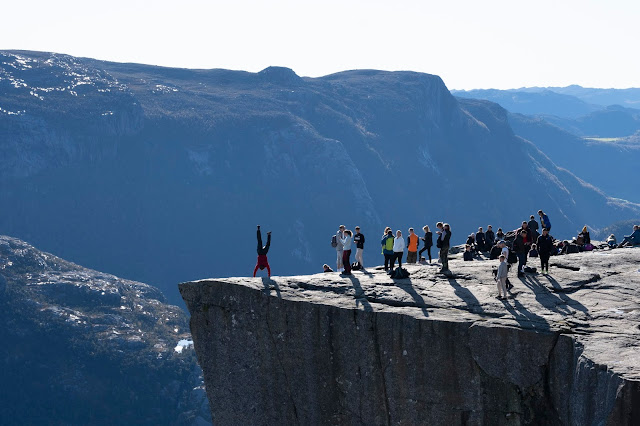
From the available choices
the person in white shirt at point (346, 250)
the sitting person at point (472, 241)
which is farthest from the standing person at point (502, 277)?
the sitting person at point (472, 241)

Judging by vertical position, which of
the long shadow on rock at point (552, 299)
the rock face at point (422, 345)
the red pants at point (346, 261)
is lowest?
the rock face at point (422, 345)

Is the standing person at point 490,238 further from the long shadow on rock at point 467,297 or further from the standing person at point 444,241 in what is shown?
the long shadow on rock at point 467,297

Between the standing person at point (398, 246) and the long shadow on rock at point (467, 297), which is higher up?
the standing person at point (398, 246)

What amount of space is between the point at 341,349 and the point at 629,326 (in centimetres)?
1353

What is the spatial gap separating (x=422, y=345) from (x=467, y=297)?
13.0 ft

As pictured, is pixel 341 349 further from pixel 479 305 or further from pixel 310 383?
pixel 479 305

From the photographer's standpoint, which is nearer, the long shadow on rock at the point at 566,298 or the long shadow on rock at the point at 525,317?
the long shadow on rock at the point at 525,317

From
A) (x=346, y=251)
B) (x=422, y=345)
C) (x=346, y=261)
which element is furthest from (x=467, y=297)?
(x=346, y=251)

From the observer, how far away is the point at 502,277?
3903cm

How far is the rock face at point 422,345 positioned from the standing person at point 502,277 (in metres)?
0.53

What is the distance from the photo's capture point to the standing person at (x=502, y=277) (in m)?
38.6

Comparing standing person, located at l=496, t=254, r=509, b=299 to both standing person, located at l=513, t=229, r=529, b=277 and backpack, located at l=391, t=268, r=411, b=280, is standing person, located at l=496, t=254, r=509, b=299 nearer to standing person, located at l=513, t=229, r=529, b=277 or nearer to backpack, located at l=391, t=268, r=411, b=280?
standing person, located at l=513, t=229, r=529, b=277

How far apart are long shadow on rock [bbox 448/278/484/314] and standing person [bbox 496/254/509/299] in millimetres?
1223

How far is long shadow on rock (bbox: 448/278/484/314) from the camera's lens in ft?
127
